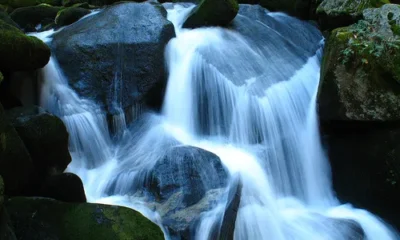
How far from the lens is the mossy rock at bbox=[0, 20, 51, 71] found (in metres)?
5.32

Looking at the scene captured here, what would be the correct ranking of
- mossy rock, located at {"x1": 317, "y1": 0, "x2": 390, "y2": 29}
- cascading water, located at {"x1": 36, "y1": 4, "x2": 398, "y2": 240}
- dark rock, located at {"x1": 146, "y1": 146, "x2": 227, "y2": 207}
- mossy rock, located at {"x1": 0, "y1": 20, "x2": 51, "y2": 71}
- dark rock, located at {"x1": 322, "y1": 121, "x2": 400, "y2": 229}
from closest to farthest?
dark rock, located at {"x1": 146, "y1": 146, "x2": 227, "y2": 207}, cascading water, located at {"x1": 36, "y1": 4, "x2": 398, "y2": 240}, mossy rock, located at {"x1": 0, "y1": 20, "x2": 51, "y2": 71}, dark rock, located at {"x1": 322, "y1": 121, "x2": 400, "y2": 229}, mossy rock, located at {"x1": 317, "y1": 0, "x2": 390, "y2": 29}

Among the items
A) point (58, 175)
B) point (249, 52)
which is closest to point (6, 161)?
point (58, 175)

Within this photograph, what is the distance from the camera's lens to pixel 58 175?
4.48 m

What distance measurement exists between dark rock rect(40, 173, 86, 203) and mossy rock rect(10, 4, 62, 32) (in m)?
6.55

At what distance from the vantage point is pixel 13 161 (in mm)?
4051

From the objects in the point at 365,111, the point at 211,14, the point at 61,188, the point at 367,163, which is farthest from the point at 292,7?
the point at 61,188

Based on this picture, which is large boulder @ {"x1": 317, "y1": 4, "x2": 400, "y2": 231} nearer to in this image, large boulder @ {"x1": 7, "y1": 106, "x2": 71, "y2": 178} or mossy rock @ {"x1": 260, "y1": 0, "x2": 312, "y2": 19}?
large boulder @ {"x1": 7, "y1": 106, "x2": 71, "y2": 178}

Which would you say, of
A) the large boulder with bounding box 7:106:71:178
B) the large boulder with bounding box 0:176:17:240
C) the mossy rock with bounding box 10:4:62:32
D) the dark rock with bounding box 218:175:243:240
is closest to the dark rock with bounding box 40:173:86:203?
the large boulder with bounding box 7:106:71:178

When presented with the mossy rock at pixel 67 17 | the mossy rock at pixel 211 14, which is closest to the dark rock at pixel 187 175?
the mossy rock at pixel 211 14

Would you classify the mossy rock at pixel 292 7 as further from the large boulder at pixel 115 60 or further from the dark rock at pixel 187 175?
the dark rock at pixel 187 175

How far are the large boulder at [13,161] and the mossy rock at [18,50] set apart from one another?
5.47 ft

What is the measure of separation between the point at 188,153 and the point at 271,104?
7.68ft

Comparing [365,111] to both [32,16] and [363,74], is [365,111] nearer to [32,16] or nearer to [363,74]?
[363,74]

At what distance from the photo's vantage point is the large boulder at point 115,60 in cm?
699
